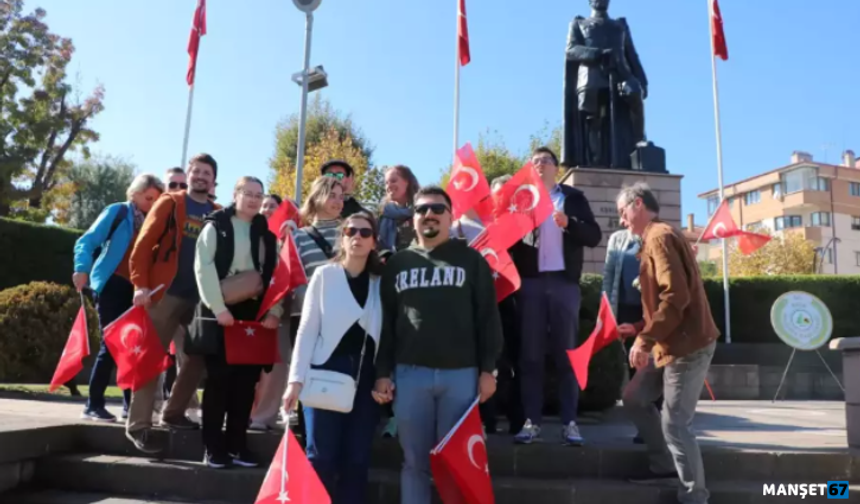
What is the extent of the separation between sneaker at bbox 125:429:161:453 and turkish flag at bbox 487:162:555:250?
2.64m

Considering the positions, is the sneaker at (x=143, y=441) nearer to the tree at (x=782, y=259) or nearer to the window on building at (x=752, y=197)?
the tree at (x=782, y=259)

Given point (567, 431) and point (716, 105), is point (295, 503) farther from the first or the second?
point (716, 105)

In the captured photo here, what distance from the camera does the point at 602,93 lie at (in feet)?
43.2

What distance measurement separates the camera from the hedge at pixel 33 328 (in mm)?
8812

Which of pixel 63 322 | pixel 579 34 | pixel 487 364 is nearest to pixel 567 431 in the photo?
pixel 487 364

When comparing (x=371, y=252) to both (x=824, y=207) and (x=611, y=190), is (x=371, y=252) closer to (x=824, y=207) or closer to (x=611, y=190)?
(x=611, y=190)

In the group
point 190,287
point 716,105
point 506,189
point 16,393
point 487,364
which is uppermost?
point 716,105

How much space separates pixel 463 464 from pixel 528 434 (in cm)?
129

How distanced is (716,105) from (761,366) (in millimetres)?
6288

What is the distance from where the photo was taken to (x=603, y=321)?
4.62m

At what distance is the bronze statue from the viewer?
12.9 m

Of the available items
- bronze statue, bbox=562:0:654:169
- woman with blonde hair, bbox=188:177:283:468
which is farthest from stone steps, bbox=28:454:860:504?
bronze statue, bbox=562:0:654:169

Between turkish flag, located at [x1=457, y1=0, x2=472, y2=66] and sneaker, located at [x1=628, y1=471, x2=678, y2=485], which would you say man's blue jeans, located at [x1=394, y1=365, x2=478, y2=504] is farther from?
turkish flag, located at [x1=457, y1=0, x2=472, y2=66]

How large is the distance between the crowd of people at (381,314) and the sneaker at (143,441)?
14 millimetres
